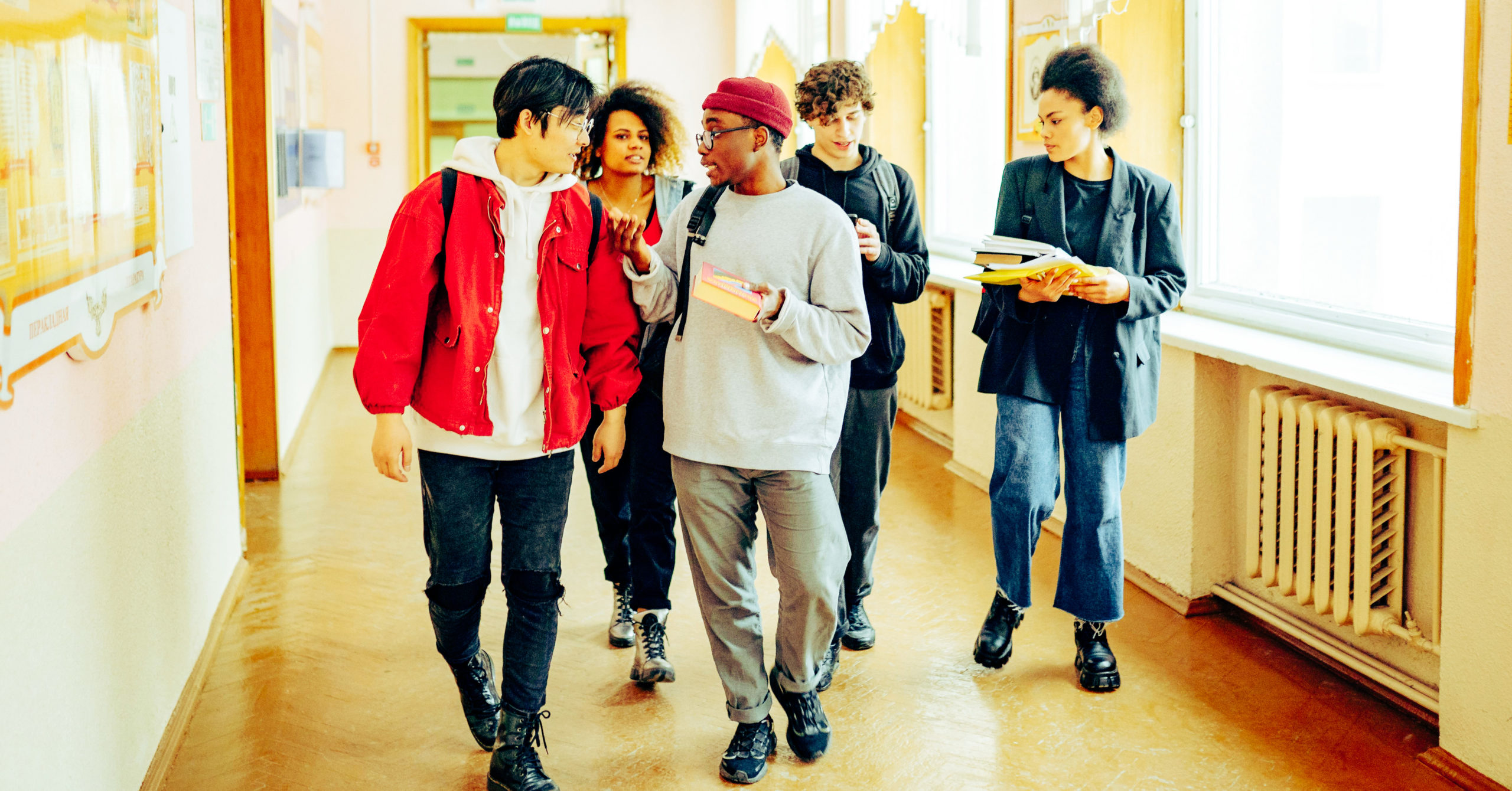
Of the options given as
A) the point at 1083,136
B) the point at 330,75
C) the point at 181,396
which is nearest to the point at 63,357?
the point at 181,396

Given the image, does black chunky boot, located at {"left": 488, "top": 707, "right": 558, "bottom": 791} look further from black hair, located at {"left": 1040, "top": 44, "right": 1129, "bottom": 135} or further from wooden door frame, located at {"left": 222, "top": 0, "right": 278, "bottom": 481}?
wooden door frame, located at {"left": 222, "top": 0, "right": 278, "bottom": 481}

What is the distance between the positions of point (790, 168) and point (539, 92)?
781mm

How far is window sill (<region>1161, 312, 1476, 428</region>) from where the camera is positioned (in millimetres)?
2686

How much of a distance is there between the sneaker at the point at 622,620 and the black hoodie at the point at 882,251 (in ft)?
3.30

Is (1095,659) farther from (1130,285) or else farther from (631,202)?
(631,202)

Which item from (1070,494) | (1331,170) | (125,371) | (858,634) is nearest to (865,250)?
(1070,494)

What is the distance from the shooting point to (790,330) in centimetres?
238

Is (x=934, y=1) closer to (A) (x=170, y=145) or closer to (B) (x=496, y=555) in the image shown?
(B) (x=496, y=555)

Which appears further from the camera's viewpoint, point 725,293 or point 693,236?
point 693,236

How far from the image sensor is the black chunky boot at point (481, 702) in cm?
271

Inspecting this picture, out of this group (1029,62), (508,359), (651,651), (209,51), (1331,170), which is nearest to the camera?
(508,359)

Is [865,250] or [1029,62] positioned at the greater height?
[1029,62]

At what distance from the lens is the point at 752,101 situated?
2.42 meters

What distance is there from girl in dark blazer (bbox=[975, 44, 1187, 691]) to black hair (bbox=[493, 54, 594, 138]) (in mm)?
1175
